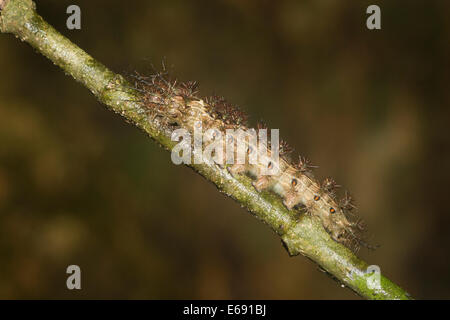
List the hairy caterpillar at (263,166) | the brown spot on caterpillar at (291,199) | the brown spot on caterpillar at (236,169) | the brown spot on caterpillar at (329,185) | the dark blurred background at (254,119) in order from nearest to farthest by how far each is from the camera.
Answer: the brown spot on caterpillar at (236,169), the hairy caterpillar at (263,166), the brown spot on caterpillar at (291,199), the brown spot on caterpillar at (329,185), the dark blurred background at (254,119)

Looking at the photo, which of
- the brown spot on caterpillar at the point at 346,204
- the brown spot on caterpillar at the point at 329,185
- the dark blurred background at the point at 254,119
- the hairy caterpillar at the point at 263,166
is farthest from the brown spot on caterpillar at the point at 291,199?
the dark blurred background at the point at 254,119

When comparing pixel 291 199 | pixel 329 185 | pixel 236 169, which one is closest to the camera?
pixel 236 169

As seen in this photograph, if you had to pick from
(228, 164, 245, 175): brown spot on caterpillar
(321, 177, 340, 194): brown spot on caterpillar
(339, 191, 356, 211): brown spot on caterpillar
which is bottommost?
(339, 191, 356, 211): brown spot on caterpillar

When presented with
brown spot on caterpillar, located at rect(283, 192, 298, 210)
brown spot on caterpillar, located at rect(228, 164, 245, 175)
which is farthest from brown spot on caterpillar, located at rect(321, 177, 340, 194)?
brown spot on caterpillar, located at rect(228, 164, 245, 175)

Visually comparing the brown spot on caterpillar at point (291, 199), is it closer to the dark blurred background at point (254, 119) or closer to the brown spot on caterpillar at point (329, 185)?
the brown spot on caterpillar at point (329, 185)

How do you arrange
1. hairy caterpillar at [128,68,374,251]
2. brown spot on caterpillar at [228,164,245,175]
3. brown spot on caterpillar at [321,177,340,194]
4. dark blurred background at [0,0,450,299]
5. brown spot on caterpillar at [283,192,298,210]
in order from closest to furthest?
brown spot on caterpillar at [228,164,245,175], hairy caterpillar at [128,68,374,251], brown spot on caterpillar at [283,192,298,210], brown spot on caterpillar at [321,177,340,194], dark blurred background at [0,0,450,299]

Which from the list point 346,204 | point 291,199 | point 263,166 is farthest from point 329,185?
point 263,166

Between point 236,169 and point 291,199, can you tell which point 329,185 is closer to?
point 291,199

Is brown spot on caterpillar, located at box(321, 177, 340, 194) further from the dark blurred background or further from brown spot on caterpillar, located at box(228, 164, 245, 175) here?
the dark blurred background

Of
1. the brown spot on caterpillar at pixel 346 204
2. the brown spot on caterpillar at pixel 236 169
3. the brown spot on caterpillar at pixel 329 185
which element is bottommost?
the brown spot on caterpillar at pixel 346 204
